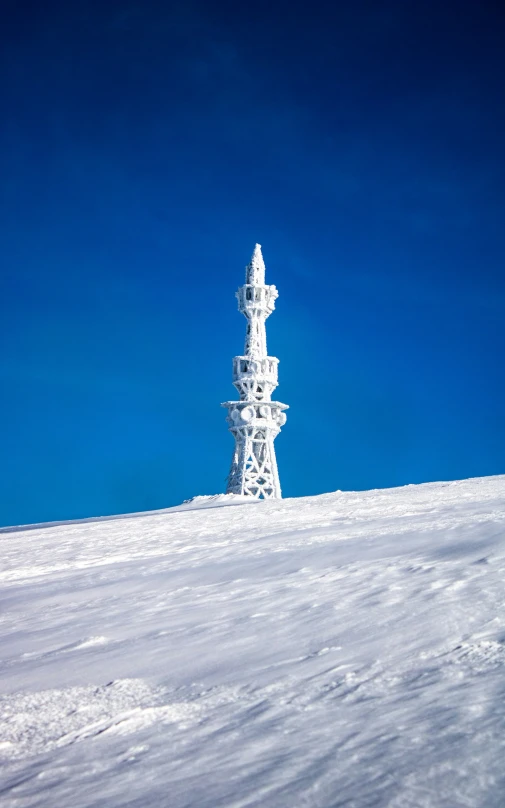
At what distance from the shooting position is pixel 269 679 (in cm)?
509

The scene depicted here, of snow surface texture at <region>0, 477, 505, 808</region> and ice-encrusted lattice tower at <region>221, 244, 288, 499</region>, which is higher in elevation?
ice-encrusted lattice tower at <region>221, 244, 288, 499</region>

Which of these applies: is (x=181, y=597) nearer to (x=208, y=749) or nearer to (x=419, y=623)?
(x=419, y=623)

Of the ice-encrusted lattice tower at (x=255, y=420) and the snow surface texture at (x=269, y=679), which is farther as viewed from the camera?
the ice-encrusted lattice tower at (x=255, y=420)

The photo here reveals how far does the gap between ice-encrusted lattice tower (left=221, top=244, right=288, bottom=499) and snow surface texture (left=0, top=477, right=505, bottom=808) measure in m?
36.5

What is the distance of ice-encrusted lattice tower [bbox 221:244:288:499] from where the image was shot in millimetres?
47031

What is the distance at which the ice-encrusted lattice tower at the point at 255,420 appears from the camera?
47031 mm

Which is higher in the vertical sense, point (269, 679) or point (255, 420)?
point (255, 420)

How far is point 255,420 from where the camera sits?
155 feet

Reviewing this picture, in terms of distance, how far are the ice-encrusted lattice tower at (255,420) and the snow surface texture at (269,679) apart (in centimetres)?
3654

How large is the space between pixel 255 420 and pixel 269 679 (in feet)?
138

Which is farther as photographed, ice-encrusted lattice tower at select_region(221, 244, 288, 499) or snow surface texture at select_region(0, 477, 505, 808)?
ice-encrusted lattice tower at select_region(221, 244, 288, 499)

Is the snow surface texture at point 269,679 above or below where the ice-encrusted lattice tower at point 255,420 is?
below

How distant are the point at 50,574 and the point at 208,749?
788 centimetres

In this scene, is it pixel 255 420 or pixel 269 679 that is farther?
pixel 255 420
